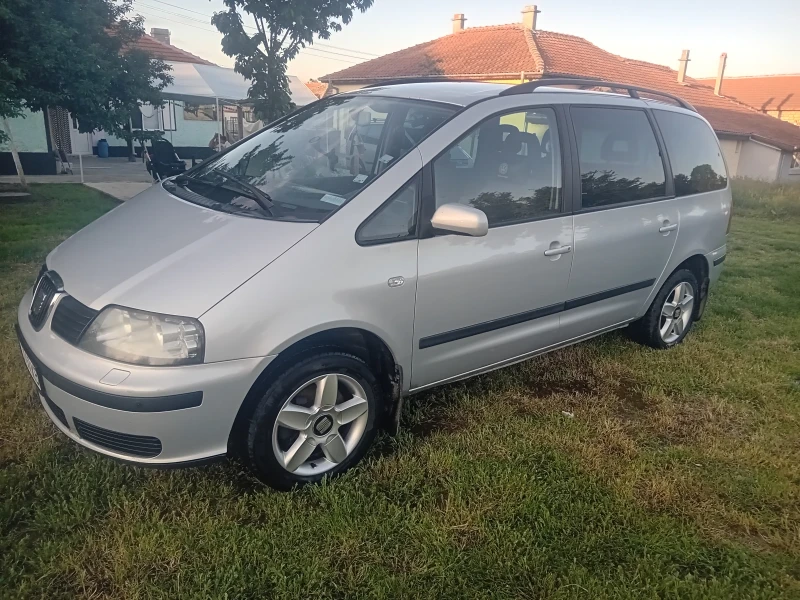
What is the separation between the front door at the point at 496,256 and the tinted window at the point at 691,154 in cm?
131

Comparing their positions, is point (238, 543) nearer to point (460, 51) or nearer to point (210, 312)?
point (210, 312)

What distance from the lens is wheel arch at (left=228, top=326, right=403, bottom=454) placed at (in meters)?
2.49

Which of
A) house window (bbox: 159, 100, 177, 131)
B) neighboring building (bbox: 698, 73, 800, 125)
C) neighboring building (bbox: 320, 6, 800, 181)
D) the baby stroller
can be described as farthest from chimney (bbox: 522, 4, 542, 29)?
neighboring building (bbox: 698, 73, 800, 125)

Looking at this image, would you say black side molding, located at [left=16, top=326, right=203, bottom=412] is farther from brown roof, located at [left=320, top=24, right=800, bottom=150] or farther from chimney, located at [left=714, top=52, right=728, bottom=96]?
chimney, located at [left=714, top=52, right=728, bottom=96]

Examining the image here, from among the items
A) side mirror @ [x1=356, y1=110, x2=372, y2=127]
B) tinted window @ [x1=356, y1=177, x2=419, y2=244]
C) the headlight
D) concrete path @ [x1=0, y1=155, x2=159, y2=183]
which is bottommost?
concrete path @ [x1=0, y1=155, x2=159, y2=183]

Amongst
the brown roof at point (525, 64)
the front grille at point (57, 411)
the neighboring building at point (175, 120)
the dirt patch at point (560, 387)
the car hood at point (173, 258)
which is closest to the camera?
the car hood at point (173, 258)

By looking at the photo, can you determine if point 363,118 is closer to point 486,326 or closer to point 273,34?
point 486,326

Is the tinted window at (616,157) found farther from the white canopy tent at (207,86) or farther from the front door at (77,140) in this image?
the front door at (77,140)

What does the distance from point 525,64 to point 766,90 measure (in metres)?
34.3

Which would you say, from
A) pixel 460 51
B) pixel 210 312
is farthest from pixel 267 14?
pixel 460 51

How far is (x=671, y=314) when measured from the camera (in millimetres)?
4625

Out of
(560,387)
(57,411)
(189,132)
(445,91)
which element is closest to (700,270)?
(560,387)

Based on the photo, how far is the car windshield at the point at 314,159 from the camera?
112 inches

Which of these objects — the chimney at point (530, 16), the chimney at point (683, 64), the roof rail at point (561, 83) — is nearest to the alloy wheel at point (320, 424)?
the roof rail at point (561, 83)
